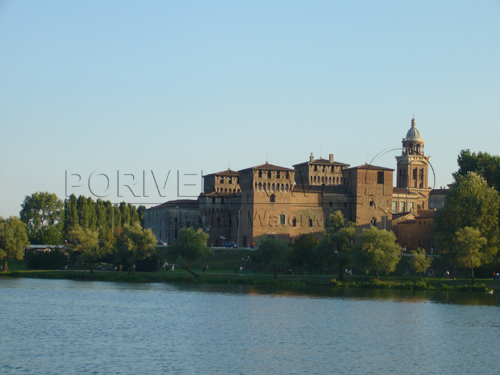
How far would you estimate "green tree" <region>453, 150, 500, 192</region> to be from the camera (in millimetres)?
74988

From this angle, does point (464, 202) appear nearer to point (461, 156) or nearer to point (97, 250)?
point (461, 156)

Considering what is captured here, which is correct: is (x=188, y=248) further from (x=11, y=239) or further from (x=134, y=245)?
(x=11, y=239)

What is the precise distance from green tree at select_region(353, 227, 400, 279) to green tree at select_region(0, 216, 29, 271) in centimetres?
3369

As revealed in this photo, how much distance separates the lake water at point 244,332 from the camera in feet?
93.8

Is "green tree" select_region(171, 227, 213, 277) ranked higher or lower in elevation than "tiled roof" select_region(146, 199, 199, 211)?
lower

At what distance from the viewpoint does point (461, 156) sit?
271 ft

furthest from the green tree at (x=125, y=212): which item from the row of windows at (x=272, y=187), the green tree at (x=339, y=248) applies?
the green tree at (x=339, y=248)

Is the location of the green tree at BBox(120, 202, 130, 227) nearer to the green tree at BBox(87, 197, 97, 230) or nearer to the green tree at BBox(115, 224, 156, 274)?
the green tree at BBox(87, 197, 97, 230)

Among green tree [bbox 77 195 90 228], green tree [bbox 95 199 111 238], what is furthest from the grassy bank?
green tree [bbox 95 199 111 238]

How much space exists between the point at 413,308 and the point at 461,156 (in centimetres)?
4065

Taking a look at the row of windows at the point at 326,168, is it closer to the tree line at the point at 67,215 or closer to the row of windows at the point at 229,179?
the row of windows at the point at 229,179

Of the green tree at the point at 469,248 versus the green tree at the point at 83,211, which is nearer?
the green tree at the point at 469,248

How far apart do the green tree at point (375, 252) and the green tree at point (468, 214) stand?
19.6 feet

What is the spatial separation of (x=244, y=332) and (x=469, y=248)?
92.4ft
